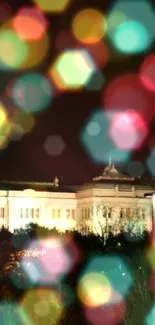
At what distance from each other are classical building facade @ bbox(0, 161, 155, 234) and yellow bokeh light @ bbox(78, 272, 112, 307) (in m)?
36.6

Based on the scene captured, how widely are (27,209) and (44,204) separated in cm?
142

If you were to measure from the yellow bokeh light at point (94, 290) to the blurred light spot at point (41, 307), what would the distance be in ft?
2.40

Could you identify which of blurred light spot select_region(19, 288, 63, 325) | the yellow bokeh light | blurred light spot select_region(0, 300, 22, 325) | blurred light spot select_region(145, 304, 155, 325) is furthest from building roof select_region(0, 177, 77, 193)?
blurred light spot select_region(145, 304, 155, 325)

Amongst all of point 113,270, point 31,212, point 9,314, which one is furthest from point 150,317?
point 31,212

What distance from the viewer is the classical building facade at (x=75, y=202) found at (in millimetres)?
50625

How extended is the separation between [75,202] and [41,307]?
148 ft

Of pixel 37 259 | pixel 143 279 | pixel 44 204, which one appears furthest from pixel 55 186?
pixel 143 279

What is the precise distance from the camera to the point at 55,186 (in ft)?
179

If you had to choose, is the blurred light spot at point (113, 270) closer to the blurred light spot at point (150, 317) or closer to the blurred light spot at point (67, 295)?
the blurred light spot at point (67, 295)

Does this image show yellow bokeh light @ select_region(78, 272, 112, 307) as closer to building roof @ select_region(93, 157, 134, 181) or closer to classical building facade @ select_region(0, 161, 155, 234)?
classical building facade @ select_region(0, 161, 155, 234)

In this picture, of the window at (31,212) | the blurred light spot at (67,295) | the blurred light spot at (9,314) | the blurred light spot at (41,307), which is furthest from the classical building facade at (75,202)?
the blurred light spot at (9,314)

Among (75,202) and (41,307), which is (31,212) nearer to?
(75,202)

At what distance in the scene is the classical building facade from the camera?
166 feet

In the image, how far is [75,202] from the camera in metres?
53.7
